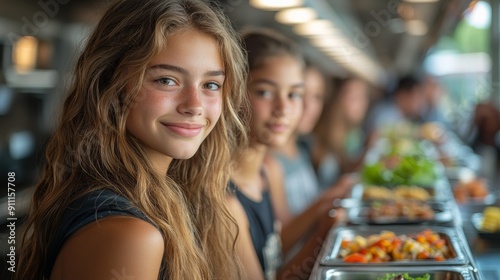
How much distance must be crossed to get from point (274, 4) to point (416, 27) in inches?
182

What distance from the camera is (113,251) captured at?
1.05 meters

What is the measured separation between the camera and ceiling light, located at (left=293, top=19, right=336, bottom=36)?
430 centimetres

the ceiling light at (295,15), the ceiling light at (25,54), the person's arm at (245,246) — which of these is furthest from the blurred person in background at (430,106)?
the person's arm at (245,246)

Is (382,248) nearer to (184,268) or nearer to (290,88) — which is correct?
(290,88)

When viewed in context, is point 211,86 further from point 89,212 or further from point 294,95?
point 294,95

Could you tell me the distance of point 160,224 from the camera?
121 cm

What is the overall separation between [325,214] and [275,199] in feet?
1.54

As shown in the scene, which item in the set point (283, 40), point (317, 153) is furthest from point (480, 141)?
point (283, 40)

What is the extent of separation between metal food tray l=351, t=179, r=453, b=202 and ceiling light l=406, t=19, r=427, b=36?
384 centimetres

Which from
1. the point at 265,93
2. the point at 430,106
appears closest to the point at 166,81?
the point at 265,93

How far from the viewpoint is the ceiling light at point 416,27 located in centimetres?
725

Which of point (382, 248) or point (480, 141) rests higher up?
point (382, 248)

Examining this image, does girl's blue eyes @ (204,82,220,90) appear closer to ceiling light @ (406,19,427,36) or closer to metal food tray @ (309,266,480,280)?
metal food tray @ (309,266,480,280)

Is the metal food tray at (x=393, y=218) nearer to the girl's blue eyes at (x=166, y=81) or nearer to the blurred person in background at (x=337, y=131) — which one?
the girl's blue eyes at (x=166, y=81)
